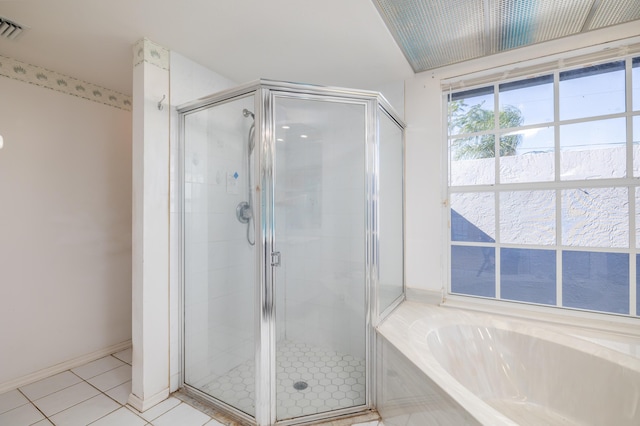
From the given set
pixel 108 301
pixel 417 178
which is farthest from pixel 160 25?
pixel 108 301

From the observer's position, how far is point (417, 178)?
222 centimetres

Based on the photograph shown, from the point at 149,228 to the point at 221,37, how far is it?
1.25 meters

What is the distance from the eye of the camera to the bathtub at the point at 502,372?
4.14 ft

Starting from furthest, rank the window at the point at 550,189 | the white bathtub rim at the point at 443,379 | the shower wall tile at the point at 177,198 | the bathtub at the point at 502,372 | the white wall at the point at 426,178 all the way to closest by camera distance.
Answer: the white wall at the point at 426,178 → the shower wall tile at the point at 177,198 → the window at the point at 550,189 → the bathtub at the point at 502,372 → the white bathtub rim at the point at 443,379

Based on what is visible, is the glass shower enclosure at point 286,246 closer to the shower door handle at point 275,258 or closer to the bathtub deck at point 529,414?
the shower door handle at point 275,258

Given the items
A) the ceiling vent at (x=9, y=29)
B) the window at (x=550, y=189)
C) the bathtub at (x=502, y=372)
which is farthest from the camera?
the window at (x=550, y=189)

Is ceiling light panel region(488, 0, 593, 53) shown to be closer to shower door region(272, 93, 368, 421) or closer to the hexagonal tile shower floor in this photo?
shower door region(272, 93, 368, 421)

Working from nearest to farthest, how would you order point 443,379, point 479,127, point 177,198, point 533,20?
point 443,379 < point 533,20 < point 177,198 < point 479,127

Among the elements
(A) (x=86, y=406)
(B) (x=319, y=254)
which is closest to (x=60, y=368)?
(A) (x=86, y=406)

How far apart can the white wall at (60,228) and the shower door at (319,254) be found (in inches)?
67.7

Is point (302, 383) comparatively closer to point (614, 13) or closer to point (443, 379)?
point (443, 379)

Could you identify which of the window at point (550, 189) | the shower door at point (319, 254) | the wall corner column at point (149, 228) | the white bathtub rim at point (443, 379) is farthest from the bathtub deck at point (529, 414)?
the wall corner column at point (149, 228)

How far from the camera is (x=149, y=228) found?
1759 millimetres

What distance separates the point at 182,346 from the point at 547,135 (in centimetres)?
279
